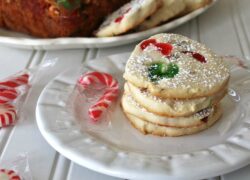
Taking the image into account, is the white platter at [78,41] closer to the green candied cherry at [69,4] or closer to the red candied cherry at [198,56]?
the green candied cherry at [69,4]

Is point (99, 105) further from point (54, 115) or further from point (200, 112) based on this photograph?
point (200, 112)

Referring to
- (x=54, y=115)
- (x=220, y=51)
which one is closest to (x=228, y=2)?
(x=220, y=51)

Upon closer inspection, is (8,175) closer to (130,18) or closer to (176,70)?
(176,70)

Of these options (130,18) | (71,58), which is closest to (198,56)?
(130,18)

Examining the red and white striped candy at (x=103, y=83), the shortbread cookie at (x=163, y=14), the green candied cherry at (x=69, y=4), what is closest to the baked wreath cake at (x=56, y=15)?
the green candied cherry at (x=69, y=4)

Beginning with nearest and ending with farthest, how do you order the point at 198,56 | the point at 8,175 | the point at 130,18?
the point at 8,175 < the point at 198,56 < the point at 130,18

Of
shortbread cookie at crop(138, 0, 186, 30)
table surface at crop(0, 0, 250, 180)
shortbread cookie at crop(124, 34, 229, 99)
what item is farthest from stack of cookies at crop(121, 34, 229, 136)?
shortbread cookie at crop(138, 0, 186, 30)

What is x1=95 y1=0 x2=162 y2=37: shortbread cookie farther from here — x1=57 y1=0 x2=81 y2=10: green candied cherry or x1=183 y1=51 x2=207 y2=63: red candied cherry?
x1=183 y1=51 x2=207 y2=63: red candied cherry
